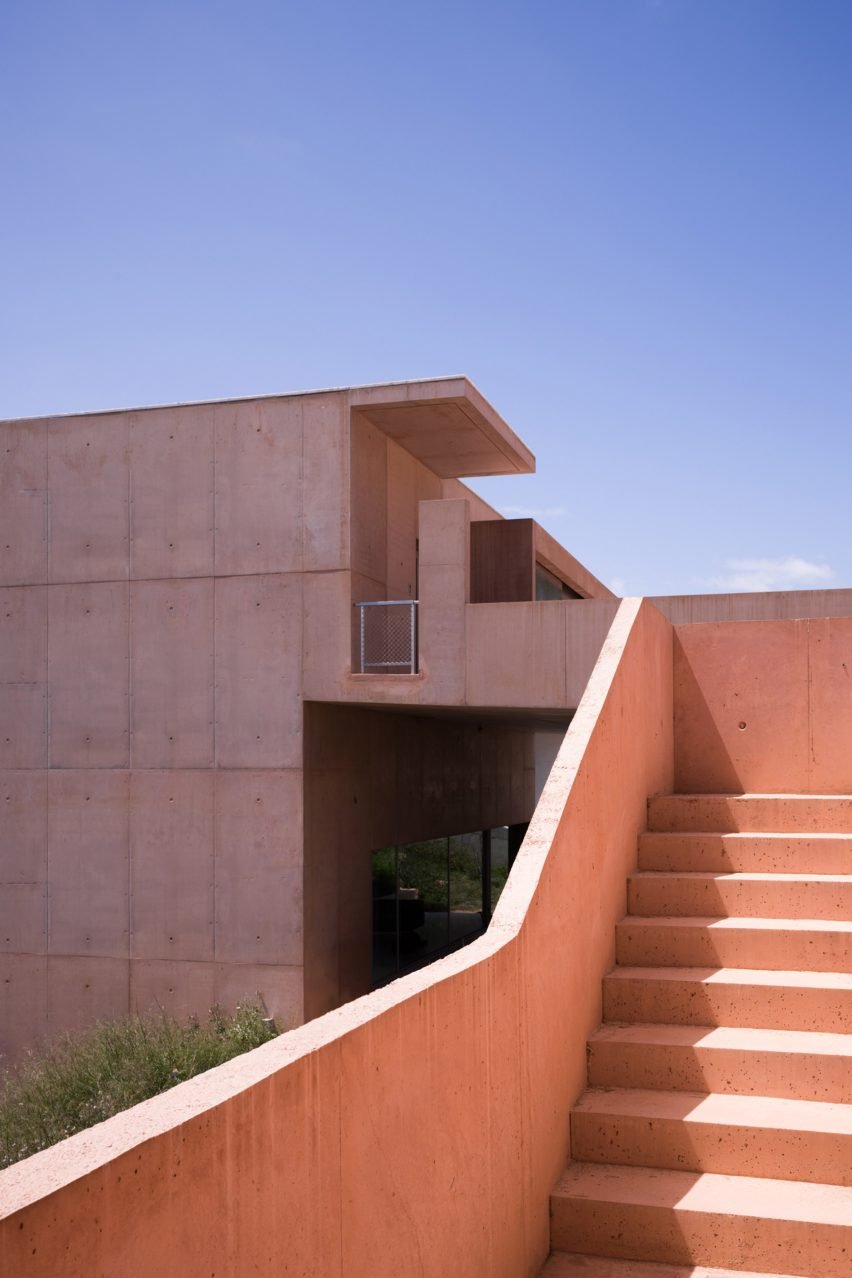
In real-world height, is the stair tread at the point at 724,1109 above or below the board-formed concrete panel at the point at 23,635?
below

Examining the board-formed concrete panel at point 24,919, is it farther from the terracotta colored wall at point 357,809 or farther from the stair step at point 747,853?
the stair step at point 747,853

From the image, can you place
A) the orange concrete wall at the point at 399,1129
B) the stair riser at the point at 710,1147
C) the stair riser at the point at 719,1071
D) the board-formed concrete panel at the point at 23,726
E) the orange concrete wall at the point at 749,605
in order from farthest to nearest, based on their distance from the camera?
the orange concrete wall at the point at 749,605 → the board-formed concrete panel at the point at 23,726 → the stair riser at the point at 719,1071 → the stair riser at the point at 710,1147 → the orange concrete wall at the point at 399,1129

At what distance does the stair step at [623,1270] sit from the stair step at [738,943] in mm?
1453

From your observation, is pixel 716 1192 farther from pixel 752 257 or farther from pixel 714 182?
pixel 752 257

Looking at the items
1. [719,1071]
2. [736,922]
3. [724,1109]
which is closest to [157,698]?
[736,922]

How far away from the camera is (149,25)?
19.0 metres

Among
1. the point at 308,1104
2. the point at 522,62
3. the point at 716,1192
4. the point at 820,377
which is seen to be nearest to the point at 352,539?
the point at 522,62

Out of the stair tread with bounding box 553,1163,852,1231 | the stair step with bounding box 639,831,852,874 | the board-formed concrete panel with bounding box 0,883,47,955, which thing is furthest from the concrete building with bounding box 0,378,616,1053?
the stair tread with bounding box 553,1163,852,1231

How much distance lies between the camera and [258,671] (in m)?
15.5

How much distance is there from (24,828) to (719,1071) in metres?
13.3

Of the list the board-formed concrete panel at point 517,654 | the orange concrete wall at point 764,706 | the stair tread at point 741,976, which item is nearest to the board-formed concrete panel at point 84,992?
the board-formed concrete panel at point 517,654

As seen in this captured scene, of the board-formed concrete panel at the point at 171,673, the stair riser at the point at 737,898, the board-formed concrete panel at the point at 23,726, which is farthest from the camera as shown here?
the board-formed concrete panel at the point at 23,726

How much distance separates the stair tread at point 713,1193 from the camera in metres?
3.98

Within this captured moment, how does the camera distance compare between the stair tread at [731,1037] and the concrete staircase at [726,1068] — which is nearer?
the concrete staircase at [726,1068]
